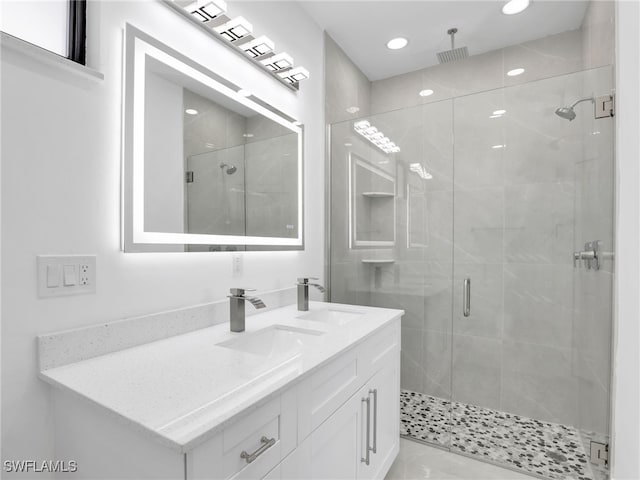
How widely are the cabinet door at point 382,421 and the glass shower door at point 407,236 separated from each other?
0.48 meters

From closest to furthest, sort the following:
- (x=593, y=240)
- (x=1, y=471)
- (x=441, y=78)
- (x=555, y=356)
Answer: (x=1, y=471), (x=593, y=240), (x=555, y=356), (x=441, y=78)

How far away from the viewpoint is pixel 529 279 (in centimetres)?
197

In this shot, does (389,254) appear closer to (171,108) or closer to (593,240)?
(593,240)

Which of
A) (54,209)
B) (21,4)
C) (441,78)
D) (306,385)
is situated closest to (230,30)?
(21,4)

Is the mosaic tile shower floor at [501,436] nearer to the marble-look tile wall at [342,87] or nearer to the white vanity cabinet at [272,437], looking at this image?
the white vanity cabinet at [272,437]

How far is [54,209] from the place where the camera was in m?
0.95

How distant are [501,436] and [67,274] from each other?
88.5 inches

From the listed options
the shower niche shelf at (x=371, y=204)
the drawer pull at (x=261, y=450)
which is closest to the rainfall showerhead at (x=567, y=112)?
the shower niche shelf at (x=371, y=204)

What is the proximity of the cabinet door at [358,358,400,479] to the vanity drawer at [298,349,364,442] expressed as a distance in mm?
178

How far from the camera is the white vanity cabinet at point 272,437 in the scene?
2.22 feet

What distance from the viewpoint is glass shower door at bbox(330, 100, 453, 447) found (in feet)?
6.88

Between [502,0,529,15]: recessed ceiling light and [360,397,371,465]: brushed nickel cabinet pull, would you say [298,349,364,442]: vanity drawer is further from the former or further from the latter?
[502,0,529,15]: recessed ceiling light

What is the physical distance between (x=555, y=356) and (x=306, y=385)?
1.73 meters

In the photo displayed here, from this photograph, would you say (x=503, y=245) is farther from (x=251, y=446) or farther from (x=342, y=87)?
(x=251, y=446)
